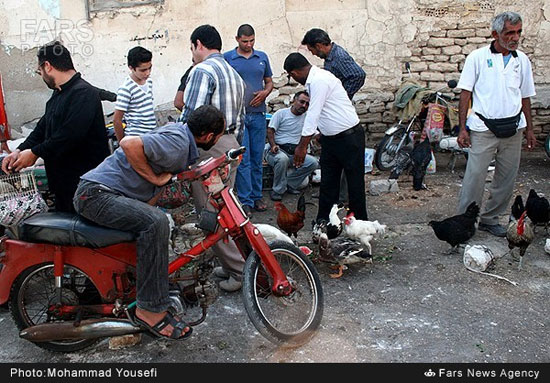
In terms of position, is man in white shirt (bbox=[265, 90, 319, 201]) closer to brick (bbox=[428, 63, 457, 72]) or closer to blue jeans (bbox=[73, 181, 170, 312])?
brick (bbox=[428, 63, 457, 72])

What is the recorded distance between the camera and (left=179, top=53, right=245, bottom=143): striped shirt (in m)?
4.46

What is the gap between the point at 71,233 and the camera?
3.44 m

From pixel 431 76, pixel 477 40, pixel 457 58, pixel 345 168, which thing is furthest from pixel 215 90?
pixel 477 40

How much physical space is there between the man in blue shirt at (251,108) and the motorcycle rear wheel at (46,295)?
9.57ft

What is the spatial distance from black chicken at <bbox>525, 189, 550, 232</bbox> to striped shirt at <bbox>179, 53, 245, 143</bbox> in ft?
10.6

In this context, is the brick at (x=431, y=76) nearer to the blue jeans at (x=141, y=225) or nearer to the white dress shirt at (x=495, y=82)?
the white dress shirt at (x=495, y=82)

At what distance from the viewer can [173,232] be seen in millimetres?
5062

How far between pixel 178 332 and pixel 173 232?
165cm

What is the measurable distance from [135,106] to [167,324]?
9.66 ft

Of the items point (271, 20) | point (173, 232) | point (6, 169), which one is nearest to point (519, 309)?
point (173, 232)

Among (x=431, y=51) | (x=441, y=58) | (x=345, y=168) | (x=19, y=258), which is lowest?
(x=19, y=258)

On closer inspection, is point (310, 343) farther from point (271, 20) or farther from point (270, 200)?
point (271, 20)

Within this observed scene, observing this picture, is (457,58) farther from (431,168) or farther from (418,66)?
(431,168)

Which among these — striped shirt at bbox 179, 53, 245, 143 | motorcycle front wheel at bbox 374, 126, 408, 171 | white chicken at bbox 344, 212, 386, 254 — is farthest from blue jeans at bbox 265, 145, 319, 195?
striped shirt at bbox 179, 53, 245, 143
